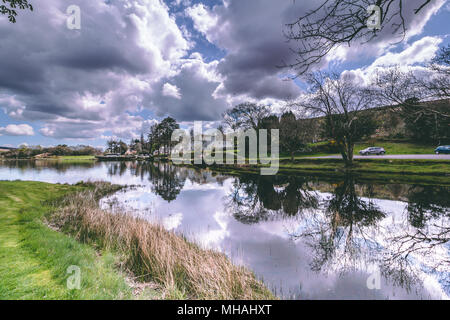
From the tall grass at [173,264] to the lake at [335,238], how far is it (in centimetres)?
90

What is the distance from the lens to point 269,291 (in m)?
4.01

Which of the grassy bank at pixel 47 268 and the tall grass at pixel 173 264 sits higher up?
the grassy bank at pixel 47 268

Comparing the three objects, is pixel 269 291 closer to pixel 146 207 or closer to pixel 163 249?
pixel 163 249

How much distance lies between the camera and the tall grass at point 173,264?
3723 millimetres

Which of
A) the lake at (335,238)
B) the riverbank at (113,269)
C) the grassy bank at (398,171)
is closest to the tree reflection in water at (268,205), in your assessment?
the lake at (335,238)

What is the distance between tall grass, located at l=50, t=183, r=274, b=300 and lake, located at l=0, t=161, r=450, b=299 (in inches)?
35.5

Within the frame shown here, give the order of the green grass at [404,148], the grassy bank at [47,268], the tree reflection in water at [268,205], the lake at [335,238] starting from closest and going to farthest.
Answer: the grassy bank at [47,268] → the lake at [335,238] → the tree reflection in water at [268,205] → the green grass at [404,148]

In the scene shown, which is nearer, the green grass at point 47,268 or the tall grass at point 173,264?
the green grass at point 47,268

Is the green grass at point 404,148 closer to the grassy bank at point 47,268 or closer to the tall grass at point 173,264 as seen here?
the tall grass at point 173,264

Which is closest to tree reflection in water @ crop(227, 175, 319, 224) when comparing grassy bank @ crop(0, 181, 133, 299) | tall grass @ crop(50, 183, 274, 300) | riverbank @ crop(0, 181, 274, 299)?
tall grass @ crop(50, 183, 274, 300)

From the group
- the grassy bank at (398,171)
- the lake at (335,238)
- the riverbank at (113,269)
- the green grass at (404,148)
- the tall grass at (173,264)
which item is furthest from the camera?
the green grass at (404,148)

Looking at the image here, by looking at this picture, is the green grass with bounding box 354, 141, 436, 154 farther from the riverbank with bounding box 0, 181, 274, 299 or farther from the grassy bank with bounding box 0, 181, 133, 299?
the grassy bank with bounding box 0, 181, 133, 299

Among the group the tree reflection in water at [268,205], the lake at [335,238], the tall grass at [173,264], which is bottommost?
the tree reflection in water at [268,205]

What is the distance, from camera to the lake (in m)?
4.40
